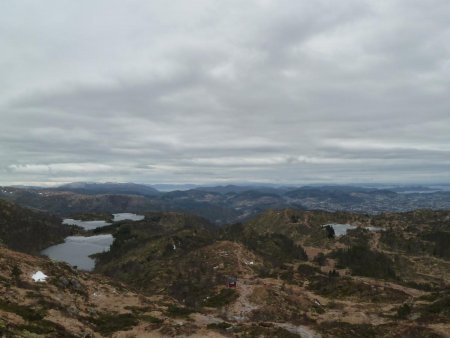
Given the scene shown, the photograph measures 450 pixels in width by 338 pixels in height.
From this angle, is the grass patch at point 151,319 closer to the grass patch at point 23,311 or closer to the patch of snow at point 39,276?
the grass patch at point 23,311

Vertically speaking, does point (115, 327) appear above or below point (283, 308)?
above

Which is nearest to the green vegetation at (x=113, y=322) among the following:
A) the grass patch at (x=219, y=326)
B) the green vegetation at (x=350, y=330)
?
the grass patch at (x=219, y=326)

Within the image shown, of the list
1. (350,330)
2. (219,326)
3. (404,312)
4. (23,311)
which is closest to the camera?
(23,311)

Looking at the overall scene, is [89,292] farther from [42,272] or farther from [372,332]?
[372,332]

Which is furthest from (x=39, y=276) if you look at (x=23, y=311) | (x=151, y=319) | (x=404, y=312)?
(x=404, y=312)

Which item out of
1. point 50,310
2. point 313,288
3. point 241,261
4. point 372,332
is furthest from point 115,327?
point 241,261

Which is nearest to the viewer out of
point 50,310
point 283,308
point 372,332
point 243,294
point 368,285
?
point 50,310

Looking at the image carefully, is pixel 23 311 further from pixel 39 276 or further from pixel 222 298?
pixel 222 298

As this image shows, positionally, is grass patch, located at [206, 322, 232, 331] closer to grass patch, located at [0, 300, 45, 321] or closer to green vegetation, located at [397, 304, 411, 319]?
grass patch, located at [0, 300, 45, 321]
